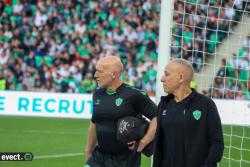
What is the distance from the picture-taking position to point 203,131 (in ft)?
17.4

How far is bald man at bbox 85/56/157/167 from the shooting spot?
255 inches

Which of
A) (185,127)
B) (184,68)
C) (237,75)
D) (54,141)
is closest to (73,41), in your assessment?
(237,75)

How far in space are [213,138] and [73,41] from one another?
20.8 metres

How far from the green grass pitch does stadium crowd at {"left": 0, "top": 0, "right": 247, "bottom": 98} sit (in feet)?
14.5

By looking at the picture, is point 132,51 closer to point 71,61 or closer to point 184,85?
point 71,61

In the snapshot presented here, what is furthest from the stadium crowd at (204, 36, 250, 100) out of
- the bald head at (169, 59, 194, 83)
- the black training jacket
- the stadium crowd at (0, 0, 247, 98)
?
the black training jacket

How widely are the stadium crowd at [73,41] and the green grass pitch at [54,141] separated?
14.5 feet

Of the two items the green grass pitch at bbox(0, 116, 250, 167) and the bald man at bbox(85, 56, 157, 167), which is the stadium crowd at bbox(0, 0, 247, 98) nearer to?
the green grass pitch at bbox(0, 116, 250, 167)

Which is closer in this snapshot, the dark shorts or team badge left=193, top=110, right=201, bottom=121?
team badge left=193, top=110, right=201, bottom=121

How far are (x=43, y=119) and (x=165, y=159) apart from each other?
47.9 feet

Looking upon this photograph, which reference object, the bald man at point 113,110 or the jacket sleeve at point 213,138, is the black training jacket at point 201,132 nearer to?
the jacket sleeve at point 213,138

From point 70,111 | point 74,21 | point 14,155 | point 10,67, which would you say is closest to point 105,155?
point 14,155

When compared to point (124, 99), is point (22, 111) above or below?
below

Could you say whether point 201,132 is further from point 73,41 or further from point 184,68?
point 73,41
